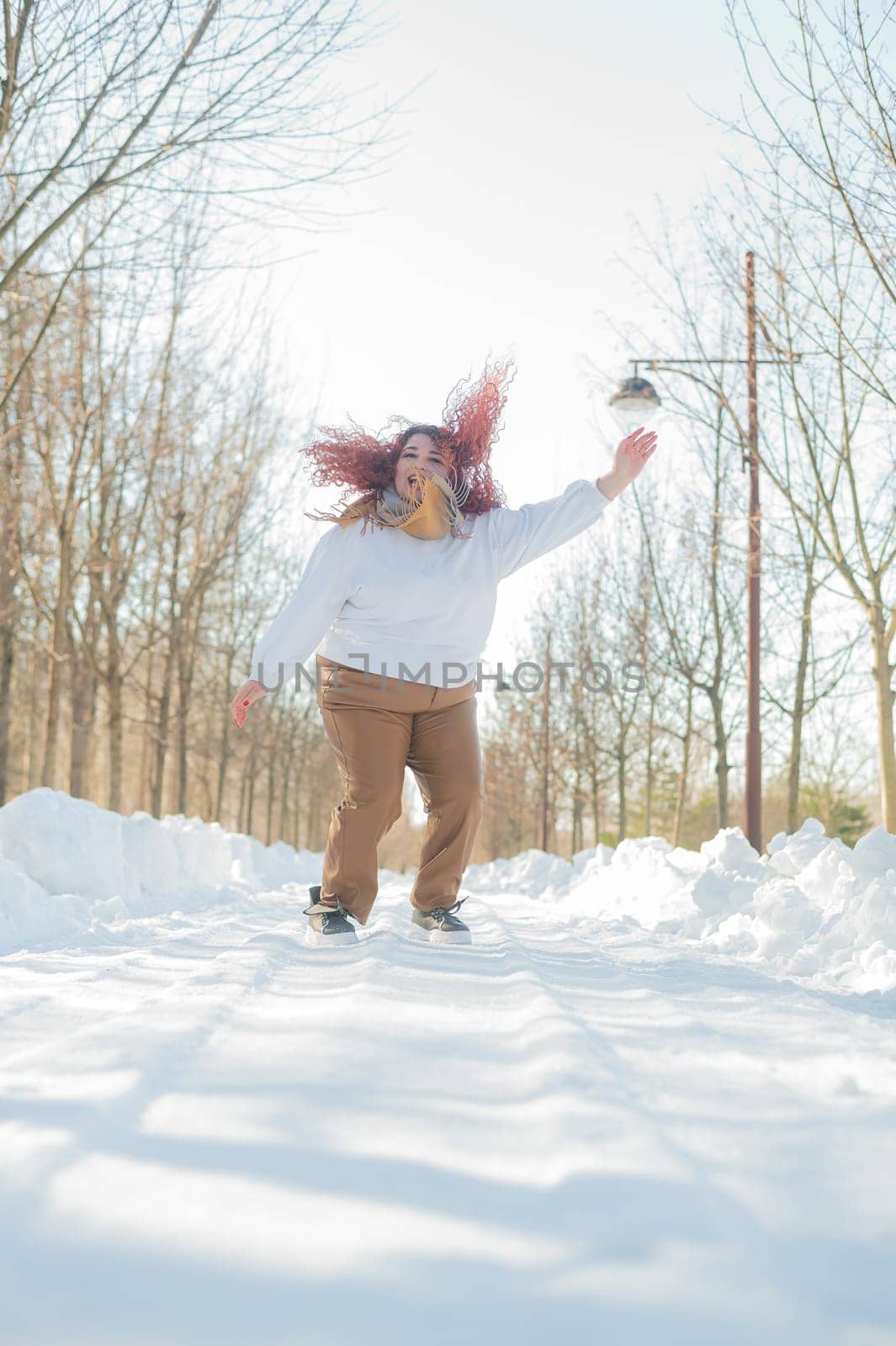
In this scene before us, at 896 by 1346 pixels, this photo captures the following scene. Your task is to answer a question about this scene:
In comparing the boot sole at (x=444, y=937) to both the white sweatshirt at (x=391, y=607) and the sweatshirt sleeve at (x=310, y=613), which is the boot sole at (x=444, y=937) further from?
the sweatshirt sleeve at (x=310, y=613)

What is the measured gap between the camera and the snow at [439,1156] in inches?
51.3

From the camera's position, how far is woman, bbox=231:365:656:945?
15.4ft

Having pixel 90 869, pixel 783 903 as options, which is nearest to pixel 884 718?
pixel 783 903

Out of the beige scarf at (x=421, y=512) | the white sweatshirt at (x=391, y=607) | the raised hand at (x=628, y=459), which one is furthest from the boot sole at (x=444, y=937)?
the raised hand at (x=628, y=459)

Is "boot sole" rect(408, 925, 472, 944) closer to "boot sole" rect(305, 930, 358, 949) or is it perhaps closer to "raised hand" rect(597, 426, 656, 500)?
"boot sole" rect(305, 930, 358, 949)

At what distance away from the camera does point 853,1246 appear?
1.47 m

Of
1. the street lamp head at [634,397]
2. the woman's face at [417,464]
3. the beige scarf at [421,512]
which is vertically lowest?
the beige scarf at [421,512]

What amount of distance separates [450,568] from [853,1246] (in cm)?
351

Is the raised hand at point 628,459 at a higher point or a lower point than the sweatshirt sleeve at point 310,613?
higher

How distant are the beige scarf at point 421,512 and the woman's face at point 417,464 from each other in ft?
0.12

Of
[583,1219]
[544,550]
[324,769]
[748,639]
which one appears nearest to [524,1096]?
[583,1219]

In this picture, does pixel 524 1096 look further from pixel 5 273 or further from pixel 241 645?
pixel 241 645

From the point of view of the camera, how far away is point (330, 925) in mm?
4531

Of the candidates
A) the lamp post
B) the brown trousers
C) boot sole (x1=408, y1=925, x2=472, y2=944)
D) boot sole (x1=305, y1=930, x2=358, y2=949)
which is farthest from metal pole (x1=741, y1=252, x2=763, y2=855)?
boot sole (x1=305, y1=930, x2=358, y2=949)
